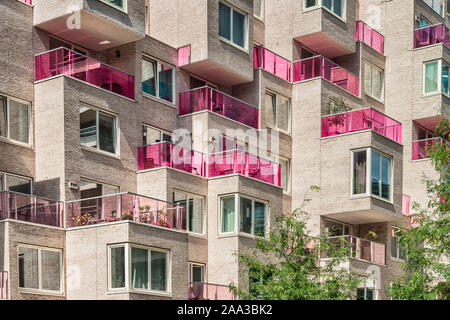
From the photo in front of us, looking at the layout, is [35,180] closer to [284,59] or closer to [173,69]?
[173,69]

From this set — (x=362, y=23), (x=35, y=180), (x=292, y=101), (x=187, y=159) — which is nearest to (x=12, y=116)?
(x=35, y=180)

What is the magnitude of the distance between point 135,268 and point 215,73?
1179 centimetres

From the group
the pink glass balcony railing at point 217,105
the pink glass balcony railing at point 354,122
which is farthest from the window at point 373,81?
the pink glass balcony railing at point 217,105

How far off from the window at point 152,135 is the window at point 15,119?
548cm

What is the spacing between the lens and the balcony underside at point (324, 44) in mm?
41031

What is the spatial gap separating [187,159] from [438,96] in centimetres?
1738

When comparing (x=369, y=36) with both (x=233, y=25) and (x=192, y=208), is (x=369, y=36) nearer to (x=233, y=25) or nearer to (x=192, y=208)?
(x=233, y=25)

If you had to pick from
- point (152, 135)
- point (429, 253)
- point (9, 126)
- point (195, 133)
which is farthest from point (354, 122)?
point (9, 126)

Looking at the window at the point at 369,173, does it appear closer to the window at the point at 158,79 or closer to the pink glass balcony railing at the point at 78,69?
the window at the point at 158,79

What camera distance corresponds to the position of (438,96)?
45000 mm

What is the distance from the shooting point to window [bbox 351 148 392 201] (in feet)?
124

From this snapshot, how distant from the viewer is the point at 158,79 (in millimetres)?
35000

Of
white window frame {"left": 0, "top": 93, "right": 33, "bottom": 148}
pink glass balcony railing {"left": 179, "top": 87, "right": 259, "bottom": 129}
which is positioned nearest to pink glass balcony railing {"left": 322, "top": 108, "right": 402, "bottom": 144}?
pink glass balcony railing {"left": 179, "top": 87, "right": 259, "bottom": 129}

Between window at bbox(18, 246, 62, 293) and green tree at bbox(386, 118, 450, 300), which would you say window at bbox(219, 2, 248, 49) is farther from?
window at bbox(18, 246, 62, 293)
